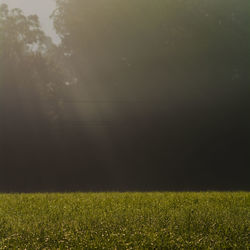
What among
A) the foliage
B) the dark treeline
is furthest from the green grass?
the foliage

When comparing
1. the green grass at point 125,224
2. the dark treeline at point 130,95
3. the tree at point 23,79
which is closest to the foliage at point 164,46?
the dark treeline at point 130,95

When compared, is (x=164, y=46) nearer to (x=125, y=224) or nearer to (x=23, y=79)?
(x=23, y=79)

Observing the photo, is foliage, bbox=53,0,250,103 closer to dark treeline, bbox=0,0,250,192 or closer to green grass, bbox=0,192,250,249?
dark treeline, bbox=0,0,250,192

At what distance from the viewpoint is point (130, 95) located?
21.1 metres

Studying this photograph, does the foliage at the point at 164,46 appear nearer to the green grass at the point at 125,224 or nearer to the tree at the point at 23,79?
the tree at the point at 23,79

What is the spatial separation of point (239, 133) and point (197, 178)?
174 inches

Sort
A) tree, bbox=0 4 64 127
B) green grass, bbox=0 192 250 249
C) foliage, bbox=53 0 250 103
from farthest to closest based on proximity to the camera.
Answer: foliage, bbox=53 0 250 103, tree, bbox=0 4 64 127, green grass, bbox=0 192 250 249

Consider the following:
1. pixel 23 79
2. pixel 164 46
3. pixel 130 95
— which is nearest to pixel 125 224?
pixel 23 79

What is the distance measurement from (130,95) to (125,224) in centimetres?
1525

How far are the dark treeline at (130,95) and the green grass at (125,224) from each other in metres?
9.01

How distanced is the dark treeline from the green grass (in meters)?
9.01

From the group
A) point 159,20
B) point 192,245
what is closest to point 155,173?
point 159,20

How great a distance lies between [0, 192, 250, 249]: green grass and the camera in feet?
17.4

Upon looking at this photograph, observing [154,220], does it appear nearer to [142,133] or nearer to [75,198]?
[75,198]
